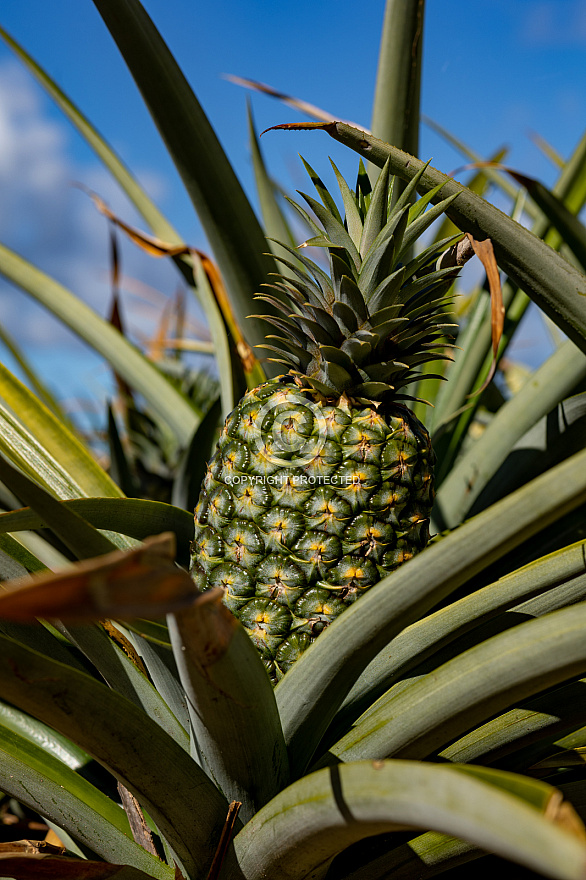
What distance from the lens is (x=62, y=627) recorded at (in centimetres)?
68

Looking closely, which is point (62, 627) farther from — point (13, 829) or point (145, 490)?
point (145, 490)

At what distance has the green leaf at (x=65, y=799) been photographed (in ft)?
1.83

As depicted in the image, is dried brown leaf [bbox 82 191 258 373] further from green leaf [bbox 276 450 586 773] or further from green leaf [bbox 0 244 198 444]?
green leaf [bbox 276 450 586 773]

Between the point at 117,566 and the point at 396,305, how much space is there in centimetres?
58

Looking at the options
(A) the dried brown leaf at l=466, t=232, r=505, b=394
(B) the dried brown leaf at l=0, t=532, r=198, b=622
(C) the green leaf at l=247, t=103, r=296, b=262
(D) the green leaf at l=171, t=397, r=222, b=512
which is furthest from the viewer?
(C) the green leaf at l=247, t=103, r=296, b=262

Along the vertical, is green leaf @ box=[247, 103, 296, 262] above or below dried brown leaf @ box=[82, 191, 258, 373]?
above

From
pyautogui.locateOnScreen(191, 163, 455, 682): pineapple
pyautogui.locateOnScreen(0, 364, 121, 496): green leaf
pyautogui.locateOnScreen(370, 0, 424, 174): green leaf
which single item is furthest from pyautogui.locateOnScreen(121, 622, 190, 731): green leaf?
pyautogui.locateOnScreen(370, 0, 424, 174): green leaf

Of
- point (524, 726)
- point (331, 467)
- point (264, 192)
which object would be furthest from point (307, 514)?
point (264, 192)

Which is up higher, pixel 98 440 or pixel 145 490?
pixel 98 440

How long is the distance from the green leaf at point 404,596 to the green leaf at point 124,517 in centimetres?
22

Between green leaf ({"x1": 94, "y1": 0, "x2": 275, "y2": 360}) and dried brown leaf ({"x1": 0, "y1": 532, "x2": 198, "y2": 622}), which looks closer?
dried brown leaf ({"x1": 0, "y1": 532, "x2": 198, "y2": 622})

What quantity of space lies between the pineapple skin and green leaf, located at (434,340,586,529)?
0.37 meters

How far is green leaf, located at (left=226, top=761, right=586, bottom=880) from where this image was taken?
0.25 m

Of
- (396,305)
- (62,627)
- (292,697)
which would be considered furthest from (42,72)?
(292,697)
